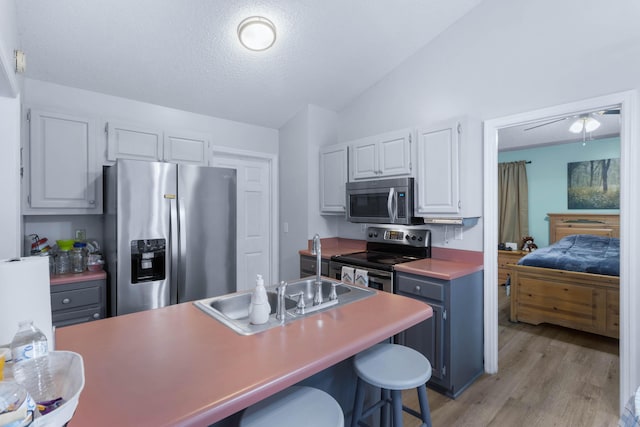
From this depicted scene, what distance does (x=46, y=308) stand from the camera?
930mm

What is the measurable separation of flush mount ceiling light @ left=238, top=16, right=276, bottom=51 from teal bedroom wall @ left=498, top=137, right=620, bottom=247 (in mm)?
5047

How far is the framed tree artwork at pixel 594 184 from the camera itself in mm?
4785

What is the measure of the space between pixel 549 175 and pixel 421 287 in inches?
172

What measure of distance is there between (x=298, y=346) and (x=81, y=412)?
607 mm

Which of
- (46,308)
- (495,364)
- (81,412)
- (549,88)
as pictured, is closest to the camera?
(81,412)

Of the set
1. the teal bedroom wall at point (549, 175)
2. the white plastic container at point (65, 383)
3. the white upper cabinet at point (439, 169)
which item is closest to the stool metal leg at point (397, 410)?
the white plastic container at point (65, 383)

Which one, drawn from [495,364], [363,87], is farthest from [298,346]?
[363,87]

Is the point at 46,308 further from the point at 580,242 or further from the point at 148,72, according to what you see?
the point at 580,242

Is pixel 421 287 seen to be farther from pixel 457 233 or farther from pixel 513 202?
pixel 513 202

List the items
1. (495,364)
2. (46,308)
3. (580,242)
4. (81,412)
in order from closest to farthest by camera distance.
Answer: (81,412) → (46,308) → (495,364) → (580,242)

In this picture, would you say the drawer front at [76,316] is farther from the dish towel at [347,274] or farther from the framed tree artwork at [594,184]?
the framed tree artwork at [594,184]

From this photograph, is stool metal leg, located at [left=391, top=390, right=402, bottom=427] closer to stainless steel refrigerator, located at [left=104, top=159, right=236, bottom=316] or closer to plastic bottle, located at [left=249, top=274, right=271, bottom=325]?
plastic bottle, located at [left=249, top=274, right=271, bottom=325]

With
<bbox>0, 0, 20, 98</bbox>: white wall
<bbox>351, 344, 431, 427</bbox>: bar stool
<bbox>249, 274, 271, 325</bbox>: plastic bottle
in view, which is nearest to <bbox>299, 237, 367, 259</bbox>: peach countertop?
<bbox>351, 344, 431, 427</bbox>: bar stool

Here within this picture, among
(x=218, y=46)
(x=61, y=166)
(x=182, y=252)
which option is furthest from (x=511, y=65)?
(x=61, y=166)
